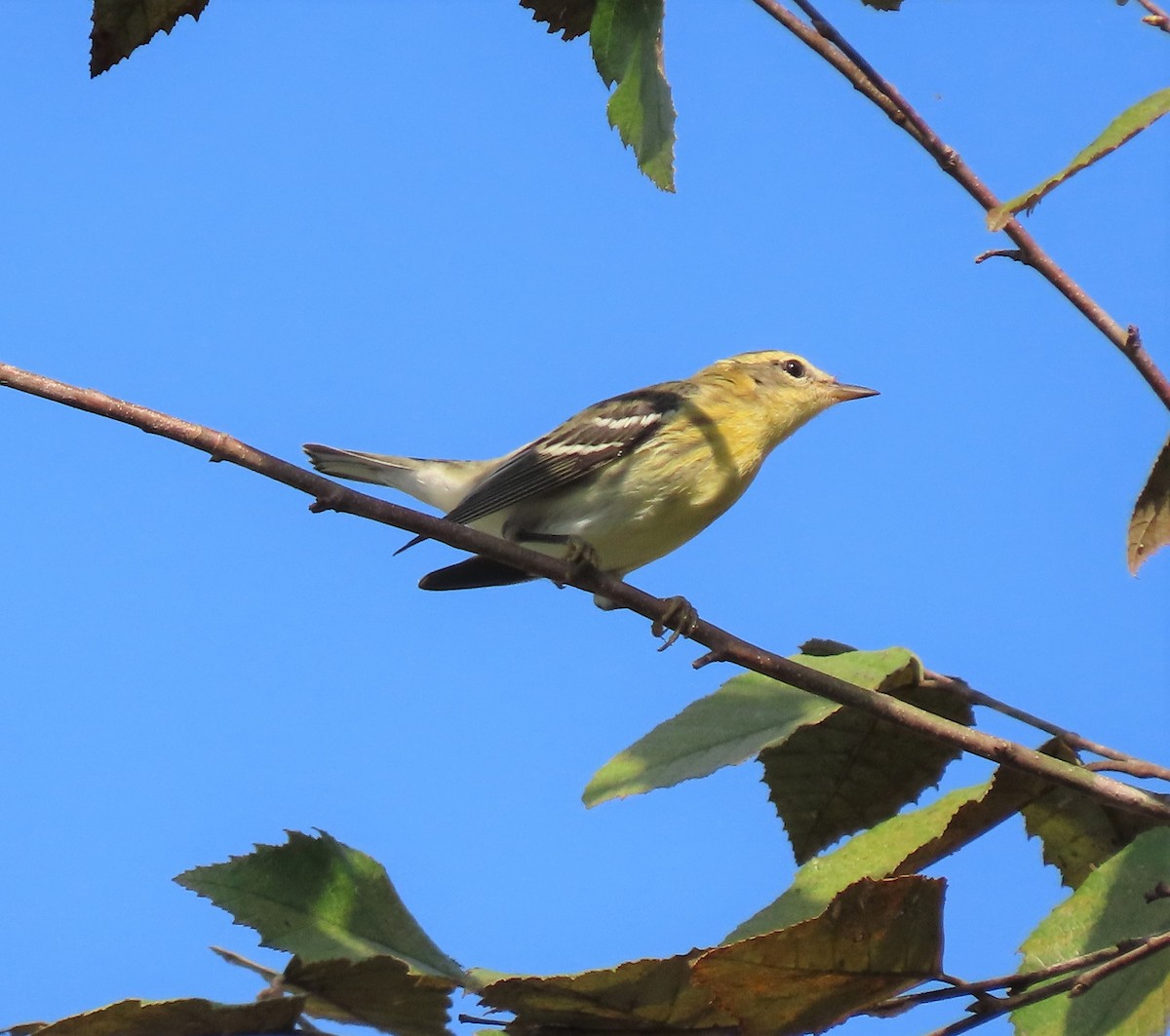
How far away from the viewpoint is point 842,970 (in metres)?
1.96

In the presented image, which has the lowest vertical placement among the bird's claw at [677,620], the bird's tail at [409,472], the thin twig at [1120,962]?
the thin twig at [1120,962]

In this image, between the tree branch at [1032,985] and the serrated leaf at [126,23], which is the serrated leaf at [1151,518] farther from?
the serrated leaf at [126,23]

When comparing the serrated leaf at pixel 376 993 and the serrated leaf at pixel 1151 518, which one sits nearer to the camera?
the serrated leaf at pixel 376 993

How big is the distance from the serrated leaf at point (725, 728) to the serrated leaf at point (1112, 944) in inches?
20.7

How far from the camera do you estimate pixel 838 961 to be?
195 cm

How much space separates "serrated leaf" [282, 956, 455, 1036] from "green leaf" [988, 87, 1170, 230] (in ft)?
4.18

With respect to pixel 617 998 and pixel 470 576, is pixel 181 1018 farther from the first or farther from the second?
pixel 470 576

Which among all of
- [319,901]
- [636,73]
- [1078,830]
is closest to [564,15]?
[636,73]

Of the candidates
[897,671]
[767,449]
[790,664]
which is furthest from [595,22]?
[767,449]

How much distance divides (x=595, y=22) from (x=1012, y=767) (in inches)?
55.4

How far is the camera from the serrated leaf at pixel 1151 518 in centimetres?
263

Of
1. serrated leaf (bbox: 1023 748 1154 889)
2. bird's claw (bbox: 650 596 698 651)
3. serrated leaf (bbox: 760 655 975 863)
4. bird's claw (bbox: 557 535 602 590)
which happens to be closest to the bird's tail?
bird's claw (bbox: 557 535 602 590)

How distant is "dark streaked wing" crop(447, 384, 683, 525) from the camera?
5652mm

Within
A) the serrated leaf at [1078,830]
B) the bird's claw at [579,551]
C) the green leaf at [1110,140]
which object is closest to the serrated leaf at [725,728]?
the serrated leaf at [1078,830]
